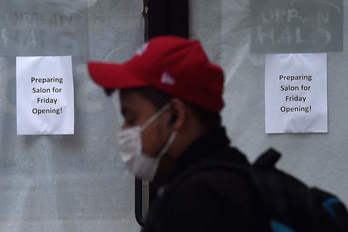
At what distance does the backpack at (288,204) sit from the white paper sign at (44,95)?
6.43ft

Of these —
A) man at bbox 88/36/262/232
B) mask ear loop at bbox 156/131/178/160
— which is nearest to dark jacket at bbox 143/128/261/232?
man at bbox 88/36/262/232

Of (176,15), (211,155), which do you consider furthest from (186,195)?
(176,15)

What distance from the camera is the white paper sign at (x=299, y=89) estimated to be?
357cm

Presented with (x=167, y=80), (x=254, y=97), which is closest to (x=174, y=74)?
A: (x=167, y=80)

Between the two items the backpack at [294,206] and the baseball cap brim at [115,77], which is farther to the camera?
the baseball cap brim at [115,77]

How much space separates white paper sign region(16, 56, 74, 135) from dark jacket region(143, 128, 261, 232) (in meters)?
1.92

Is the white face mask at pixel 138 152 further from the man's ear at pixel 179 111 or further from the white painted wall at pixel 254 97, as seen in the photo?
the white painted wall at pixel 254 97

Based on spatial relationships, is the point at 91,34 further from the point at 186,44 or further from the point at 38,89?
the point at 186,44

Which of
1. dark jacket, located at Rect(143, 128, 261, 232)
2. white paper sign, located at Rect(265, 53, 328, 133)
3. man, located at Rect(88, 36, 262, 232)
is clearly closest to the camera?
dark jacket, located at Rect(143, 128, 261, 232)

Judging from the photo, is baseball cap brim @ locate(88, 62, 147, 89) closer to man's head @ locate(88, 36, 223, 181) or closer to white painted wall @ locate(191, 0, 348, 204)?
man's head @ locate(88, 36, 223, 181)

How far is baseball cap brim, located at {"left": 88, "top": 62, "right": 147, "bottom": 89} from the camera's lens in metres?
1.87

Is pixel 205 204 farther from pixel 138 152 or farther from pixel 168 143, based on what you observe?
pixel 138 152

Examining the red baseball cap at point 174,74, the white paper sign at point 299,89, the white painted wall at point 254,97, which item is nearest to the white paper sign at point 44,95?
the white painted wall at point 254,97

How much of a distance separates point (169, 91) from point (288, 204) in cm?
43
